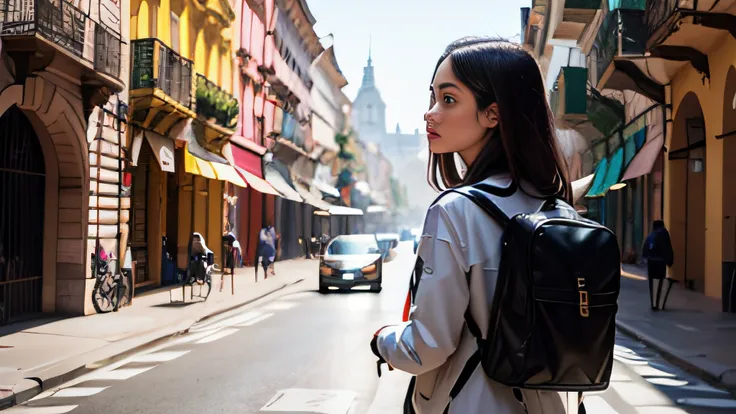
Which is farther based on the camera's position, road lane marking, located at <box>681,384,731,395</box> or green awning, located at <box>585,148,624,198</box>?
green awning, located at <box>585,148,624,198</box>

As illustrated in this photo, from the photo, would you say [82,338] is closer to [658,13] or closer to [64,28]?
[64,28]

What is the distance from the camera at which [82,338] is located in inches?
453

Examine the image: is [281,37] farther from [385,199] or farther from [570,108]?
[385,199]

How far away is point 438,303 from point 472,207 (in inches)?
9.5

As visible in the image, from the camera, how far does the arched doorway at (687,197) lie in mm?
21078

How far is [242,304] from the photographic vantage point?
1783 cm

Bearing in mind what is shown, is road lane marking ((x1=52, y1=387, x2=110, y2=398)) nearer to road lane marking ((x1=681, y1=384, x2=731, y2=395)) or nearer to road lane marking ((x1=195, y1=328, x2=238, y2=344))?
road lane marking ((x1=195, y1=328, x2=238, y2=344))

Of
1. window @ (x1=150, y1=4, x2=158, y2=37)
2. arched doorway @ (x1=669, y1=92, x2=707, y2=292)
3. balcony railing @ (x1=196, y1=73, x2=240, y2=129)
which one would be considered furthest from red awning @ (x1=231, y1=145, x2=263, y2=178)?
arched doorway @ (x1=669, y1=92, x2=707, y2=292)

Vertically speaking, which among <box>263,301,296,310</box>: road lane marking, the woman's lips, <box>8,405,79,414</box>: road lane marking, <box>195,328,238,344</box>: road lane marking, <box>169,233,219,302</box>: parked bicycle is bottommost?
<box>263,301,296,310</box>: road lane marking

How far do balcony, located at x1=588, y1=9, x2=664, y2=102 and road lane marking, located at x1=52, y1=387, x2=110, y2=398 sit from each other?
1491cm

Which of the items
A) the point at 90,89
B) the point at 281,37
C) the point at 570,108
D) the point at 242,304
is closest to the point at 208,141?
the point at 242,304

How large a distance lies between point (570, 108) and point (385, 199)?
88.3m

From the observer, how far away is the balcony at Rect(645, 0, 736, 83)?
50.1ft

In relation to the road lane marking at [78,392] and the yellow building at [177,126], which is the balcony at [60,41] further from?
the road lane marking at [78,392]
